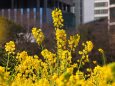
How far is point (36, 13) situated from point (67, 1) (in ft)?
45.1

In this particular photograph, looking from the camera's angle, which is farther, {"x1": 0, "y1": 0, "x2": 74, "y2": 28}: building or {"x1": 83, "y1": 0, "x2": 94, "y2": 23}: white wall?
{"x1": 83, "y1": 0, "x2": 94, "y2": 23}: white wall

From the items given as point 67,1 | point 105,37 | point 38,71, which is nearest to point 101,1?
point 67,1

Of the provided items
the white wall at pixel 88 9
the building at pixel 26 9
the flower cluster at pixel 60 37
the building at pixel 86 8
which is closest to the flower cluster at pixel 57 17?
the flower cluster at pixel 60 37

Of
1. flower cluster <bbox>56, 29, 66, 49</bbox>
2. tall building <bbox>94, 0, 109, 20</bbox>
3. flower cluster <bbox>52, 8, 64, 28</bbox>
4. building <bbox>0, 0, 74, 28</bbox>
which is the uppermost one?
flower cluster <bbox>52, 8, 64, 28</bbox>

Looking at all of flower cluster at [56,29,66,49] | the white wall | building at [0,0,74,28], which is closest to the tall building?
the white wall

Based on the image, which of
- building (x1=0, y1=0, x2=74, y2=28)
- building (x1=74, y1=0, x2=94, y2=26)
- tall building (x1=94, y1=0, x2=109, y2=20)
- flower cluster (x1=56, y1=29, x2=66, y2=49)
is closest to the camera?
flower cluster (x1=56, y1=29, x2=66, y2=49)

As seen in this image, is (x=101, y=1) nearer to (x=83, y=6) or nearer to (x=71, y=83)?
(x=83, y=6)

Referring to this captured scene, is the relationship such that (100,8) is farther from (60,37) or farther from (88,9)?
(60,37)

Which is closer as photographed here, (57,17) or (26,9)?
(57,17)

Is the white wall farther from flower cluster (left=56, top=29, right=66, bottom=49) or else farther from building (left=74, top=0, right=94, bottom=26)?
flower cluster (left=56, top=29, right=66, bottom=49)

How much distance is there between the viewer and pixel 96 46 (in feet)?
98.1

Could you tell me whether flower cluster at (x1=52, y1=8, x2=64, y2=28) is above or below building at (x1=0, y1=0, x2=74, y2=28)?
above

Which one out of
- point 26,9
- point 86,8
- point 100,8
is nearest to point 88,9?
point 86,8

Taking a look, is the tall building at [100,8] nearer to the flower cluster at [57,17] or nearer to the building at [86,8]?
the building at [86,8]
